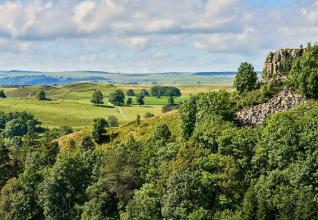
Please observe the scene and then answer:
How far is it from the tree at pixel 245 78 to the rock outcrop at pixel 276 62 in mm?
3717

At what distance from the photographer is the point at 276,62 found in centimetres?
13538

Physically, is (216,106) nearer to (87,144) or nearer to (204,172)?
(204,172)

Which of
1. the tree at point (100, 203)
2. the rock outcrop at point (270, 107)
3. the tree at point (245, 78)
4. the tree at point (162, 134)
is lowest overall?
the tree at point (100, 203)

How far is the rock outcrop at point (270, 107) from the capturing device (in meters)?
125

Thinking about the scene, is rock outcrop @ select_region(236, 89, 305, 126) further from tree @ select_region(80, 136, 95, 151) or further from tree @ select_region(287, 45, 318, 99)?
tree @ select_region(80, 136, 95, 151)

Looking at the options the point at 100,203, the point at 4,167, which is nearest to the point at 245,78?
the point at 100,203

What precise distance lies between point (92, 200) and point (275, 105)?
54.7 m

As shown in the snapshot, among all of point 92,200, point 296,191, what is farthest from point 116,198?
point 296,191

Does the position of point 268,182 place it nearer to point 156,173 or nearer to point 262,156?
point 262,156

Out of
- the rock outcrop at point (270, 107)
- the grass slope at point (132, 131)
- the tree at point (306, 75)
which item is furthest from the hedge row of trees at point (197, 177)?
the grass slope at point (132, 131)

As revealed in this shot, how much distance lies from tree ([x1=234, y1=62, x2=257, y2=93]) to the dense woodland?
11.5 inches

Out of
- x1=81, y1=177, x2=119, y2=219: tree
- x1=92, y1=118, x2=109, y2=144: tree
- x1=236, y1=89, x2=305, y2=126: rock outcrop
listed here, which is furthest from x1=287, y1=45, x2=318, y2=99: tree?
x1=92, y1=118, x2=109, y2=144: tree

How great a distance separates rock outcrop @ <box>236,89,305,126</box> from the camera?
125m

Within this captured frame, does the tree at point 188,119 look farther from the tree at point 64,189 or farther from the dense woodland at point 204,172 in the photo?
the tree at point 64,189
